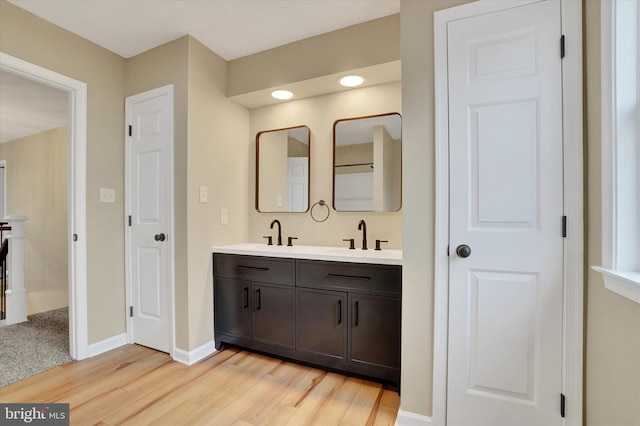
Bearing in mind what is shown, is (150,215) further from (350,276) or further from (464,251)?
(464,251)

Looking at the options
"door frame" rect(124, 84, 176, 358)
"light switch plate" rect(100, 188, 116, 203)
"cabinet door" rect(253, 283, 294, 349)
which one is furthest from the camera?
"light switch plate" rect(100, 188, 116, 203)

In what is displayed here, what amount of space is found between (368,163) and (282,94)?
964mm

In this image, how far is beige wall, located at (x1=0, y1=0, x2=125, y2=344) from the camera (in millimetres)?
2238

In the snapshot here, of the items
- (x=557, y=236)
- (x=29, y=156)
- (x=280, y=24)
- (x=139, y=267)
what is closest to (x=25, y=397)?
(x=139, y=267)

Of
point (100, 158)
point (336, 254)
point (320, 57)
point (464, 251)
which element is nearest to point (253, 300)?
point (336, 254)

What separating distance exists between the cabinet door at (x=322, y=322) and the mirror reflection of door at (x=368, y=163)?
79 cm

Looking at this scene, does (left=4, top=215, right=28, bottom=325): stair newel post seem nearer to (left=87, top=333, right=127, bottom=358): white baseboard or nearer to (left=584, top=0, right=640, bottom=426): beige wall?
(left=87, top=333, right=127, bottom=358): white baseboard

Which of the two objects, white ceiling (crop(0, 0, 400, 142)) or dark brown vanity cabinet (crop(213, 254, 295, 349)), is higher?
white ceiling (crop(0, 0, 400, 142))

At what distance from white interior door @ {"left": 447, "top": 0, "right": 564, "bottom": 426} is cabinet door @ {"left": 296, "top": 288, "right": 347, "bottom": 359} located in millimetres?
747

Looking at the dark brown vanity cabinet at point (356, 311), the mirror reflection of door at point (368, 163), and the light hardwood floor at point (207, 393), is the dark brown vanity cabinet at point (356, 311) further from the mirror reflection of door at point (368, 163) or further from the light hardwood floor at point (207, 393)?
the mirror reflection of door at point (368, 163)

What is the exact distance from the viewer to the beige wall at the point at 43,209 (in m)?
4.36

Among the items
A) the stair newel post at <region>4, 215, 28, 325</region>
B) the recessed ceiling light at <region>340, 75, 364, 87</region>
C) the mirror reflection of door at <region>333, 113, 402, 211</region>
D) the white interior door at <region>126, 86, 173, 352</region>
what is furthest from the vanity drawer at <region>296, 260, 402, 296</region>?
the stair newel post at <region>4, 215, 28, 325</region>

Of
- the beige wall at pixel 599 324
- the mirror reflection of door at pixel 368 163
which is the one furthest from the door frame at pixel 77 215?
the beige wall at pixel 599 324

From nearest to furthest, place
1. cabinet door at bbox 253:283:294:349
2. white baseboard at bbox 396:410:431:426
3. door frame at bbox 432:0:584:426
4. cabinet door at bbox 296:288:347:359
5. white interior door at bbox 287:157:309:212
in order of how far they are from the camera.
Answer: door frame at bbox 432:0:584:426, white baseboard at bbox 396:410:431:426, cabinet door at bbox 296:288:347:359, cabinet door at bbox 253:283:294:349, white interior door at bbox 287:157:309:212
